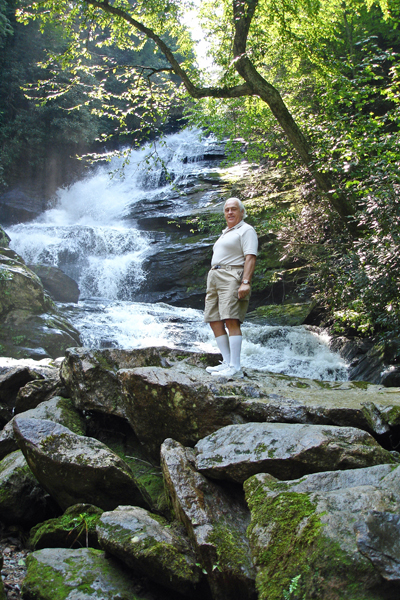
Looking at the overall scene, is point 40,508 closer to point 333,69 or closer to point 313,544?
point 313,544

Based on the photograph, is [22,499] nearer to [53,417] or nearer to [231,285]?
[53,417]

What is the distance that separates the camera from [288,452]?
8.77 feet

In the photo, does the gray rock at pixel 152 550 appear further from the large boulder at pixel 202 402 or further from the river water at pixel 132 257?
the river water at pixel 132 257

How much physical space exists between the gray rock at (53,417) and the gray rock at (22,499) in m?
0.77

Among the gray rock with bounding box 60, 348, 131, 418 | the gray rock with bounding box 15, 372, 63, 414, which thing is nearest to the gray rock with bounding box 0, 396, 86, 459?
the gray rock with bounding box 60, 348, 131, 418

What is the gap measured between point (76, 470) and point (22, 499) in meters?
0.71

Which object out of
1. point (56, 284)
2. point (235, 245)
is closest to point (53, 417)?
point (235, 245)

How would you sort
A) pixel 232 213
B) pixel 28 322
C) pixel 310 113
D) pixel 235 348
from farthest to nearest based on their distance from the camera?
pixel 310 113 → pixel 28 322 → pixel 232 213 → pixel 235 348

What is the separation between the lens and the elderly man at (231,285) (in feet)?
14.8

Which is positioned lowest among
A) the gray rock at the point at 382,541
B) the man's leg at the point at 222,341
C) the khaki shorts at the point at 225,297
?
the gray rock at the point at 382,541

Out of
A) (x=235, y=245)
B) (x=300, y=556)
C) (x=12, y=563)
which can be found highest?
(x=235, y=245)

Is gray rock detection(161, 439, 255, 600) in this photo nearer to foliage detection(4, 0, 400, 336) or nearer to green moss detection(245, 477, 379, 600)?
green moss detection(245, 477, 379, 600)

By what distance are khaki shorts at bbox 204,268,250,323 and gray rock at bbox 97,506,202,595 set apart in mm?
2420

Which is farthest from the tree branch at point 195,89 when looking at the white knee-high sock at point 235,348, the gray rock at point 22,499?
the gray rock at point 22,499
